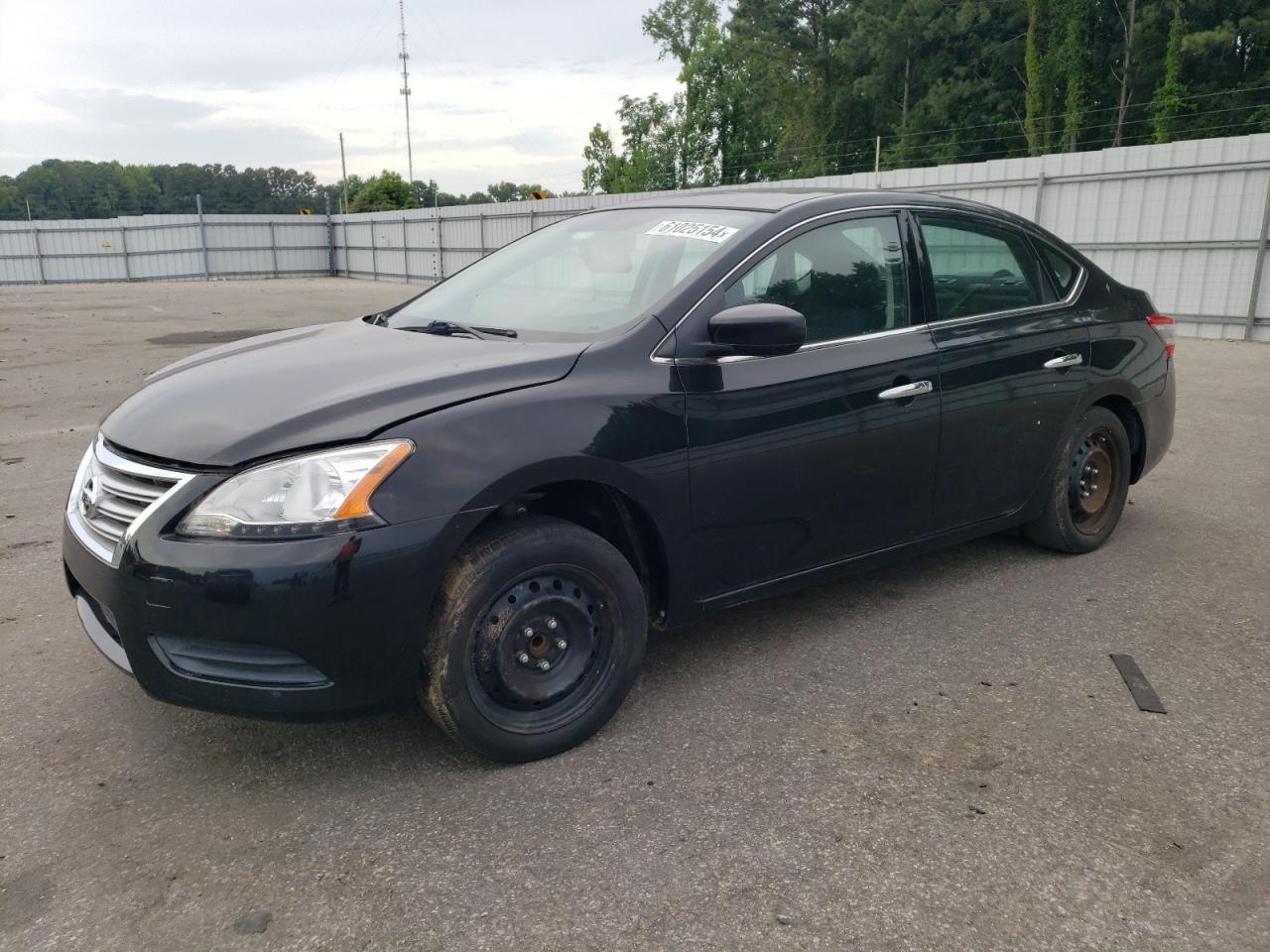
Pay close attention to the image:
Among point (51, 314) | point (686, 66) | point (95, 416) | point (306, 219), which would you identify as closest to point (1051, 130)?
point (686, 66)

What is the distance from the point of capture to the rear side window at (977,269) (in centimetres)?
399

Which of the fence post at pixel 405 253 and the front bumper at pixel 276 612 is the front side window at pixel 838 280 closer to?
the front bumper at pixel 276 612

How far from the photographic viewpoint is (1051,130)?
39.7 m

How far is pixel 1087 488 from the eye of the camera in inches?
184

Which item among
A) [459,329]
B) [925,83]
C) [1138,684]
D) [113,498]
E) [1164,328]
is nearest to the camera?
[113,498]

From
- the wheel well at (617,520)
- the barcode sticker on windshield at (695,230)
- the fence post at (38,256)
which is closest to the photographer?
the wheel well at (617,520)

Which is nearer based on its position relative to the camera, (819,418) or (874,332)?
(819,418)

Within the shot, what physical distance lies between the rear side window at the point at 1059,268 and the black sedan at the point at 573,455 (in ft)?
0.05

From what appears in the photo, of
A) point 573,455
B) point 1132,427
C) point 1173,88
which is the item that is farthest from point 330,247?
point 573,455

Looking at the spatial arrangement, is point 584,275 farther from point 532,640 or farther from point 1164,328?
point 1164,328

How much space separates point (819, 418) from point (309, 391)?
1.63m

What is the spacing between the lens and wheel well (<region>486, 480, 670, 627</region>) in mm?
3047

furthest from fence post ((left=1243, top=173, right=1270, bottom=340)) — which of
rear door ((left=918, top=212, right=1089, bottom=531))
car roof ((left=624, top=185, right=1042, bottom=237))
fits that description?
car roof ((left=624, top=185, right=1042, bottom=237))

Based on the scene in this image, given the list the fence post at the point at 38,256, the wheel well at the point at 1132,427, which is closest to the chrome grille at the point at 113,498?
the wheel well at the point at 1132,427
